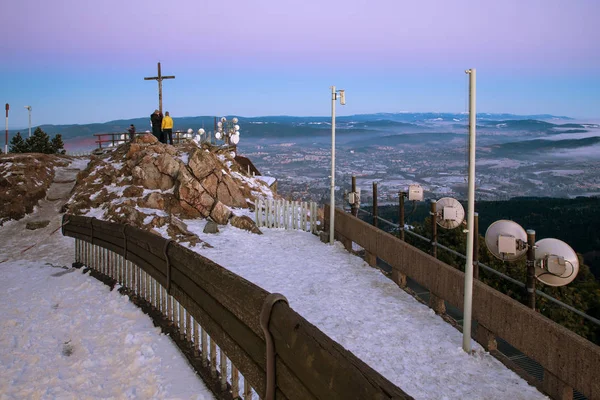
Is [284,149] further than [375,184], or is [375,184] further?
[284,149]

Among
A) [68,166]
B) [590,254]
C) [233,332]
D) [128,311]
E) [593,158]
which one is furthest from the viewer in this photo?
[593,158]

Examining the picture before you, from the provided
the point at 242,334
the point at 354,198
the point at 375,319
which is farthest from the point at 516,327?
the point at 354,198

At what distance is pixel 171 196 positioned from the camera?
63.6ft

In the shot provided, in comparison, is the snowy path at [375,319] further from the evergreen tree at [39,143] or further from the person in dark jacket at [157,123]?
the evergreen tree at [39,143]

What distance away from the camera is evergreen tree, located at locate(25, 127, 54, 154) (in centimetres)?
4525

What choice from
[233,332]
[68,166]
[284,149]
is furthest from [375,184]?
[284,149]

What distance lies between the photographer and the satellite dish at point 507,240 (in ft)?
27.5

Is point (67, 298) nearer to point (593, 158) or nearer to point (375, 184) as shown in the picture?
point (375, 184)

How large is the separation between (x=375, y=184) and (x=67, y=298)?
30.5ft

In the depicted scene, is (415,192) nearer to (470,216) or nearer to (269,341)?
(470,216)

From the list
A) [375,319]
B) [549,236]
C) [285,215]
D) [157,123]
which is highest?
[157,123]

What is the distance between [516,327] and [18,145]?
4966cm

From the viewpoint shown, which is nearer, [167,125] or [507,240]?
[507,240]

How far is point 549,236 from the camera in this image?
2010 inches
